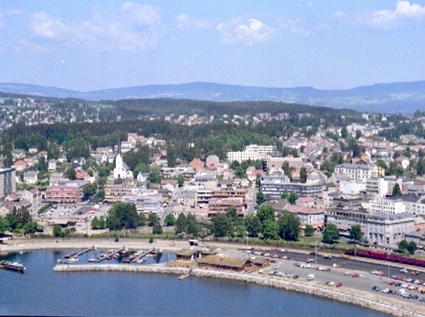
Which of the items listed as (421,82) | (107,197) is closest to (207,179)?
(107,197)

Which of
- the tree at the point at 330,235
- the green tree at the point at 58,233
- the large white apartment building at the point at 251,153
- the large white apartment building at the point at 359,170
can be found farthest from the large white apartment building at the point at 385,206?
the large white apartment building at the point at 251,153

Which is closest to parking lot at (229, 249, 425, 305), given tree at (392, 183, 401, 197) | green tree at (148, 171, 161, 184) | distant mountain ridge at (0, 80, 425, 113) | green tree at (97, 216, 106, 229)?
green tree at (97, 216, 106, 229)

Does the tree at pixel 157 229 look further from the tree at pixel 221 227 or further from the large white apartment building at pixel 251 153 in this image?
the large white apartment building at pixel 251 153

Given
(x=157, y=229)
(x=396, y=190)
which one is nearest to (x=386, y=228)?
(x=396, y=190)

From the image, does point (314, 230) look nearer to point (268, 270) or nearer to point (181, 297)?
point (268, 270)

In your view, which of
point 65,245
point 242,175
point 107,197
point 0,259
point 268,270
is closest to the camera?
point 268,270

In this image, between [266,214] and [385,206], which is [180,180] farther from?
[385,206]
